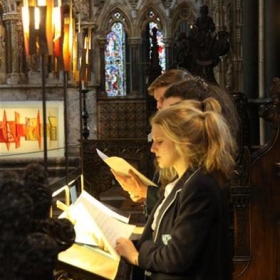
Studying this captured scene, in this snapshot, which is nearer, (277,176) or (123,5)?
(277,176)

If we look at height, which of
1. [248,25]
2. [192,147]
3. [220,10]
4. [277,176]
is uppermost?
[220,10]

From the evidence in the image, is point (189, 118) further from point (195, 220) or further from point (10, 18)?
point (10, 18)

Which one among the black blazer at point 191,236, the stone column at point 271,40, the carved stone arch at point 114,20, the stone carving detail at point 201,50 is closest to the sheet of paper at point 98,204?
the black blazer at point 191,236

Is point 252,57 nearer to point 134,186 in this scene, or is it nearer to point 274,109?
point 274,109

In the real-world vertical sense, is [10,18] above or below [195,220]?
above

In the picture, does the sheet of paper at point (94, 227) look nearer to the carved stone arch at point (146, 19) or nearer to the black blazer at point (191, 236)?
the black blazer at point (191, 236)

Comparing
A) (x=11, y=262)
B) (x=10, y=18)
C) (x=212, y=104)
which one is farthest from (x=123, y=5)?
(x=11, y=262)

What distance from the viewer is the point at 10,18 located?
42.7ft

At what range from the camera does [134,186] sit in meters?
2.70

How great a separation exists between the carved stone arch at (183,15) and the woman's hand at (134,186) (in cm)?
1363

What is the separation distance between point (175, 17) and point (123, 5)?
4.16ft

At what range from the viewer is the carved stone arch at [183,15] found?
52.5 ft

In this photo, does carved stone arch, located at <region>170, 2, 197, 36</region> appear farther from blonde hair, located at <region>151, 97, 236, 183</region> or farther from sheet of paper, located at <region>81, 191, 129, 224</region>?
blonde hair, located at <region>151, 97, 236, 183</region>

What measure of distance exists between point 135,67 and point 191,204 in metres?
14.2
